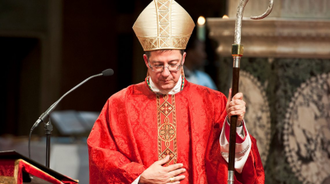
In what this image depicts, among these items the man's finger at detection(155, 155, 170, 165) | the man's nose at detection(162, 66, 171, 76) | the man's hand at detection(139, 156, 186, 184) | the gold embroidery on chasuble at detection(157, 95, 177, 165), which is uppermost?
the man's nose at detection(162, 66, 171, 76)

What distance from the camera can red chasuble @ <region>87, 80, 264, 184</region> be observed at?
12.2 feet

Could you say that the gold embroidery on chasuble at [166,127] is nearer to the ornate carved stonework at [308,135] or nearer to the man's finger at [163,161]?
the man's finger at [163,161]

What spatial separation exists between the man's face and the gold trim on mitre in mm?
78

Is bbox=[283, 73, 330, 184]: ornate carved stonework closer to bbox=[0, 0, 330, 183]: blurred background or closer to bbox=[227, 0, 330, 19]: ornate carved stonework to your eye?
bbox=[0, 0, 330, 183]: blurred background

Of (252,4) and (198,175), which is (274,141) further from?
(198,175)

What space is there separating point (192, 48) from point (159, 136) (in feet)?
11.6

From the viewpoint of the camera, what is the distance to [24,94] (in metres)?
9.48

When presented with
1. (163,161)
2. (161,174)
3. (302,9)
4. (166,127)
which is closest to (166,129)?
(166,127)

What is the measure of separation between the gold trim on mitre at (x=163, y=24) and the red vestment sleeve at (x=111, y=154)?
1.51 feet

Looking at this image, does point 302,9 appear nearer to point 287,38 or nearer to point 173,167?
point 287,38

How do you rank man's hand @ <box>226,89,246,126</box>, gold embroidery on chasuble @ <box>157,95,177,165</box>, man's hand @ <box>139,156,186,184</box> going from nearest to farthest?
man's hand @ <box>226,89,246,126</box>
man's hand @ <box>139,156,186,184</box>
gold embroidery on chasuble @ <box>157,95,177,165</box>

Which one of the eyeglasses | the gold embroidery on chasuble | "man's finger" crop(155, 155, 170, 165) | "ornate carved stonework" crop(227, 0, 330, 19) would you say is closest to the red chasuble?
the gold embroidery on chasuble

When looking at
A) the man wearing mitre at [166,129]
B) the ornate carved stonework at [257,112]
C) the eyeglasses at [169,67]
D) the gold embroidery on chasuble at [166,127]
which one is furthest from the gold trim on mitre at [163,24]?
the ornate carved stonework at [257,112]

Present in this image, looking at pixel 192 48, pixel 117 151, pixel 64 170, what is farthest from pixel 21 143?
pixel 117 151
